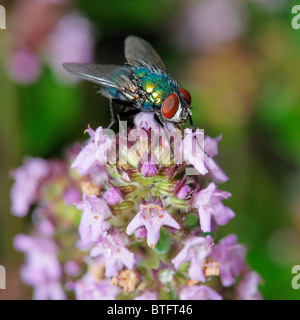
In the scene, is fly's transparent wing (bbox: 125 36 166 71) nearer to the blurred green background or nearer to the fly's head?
the fly's head

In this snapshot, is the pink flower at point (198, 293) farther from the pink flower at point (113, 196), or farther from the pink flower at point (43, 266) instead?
the pink flower at point (43, 266)

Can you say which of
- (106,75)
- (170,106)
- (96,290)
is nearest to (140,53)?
(106,75)

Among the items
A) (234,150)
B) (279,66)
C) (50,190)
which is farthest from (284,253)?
(50,190)

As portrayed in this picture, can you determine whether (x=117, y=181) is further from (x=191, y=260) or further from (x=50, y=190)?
(x=50, y=190)

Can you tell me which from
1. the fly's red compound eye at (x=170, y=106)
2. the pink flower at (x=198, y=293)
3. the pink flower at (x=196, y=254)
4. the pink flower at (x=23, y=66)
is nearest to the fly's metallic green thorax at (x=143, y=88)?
the fly's red compound eye at (x=170, y=106)

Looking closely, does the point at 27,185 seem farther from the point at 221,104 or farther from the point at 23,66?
the point at 221,104
